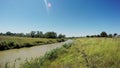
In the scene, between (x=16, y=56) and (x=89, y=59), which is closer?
(x=89, y=59)

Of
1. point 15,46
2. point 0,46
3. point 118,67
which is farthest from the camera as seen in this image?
point 15,46

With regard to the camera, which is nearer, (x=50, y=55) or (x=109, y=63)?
(x=109, y=63)

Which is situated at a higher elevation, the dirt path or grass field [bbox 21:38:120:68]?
grass field [bbox 21:38:120:68]

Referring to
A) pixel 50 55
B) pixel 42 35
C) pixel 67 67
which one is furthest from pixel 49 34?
pixel 67 67

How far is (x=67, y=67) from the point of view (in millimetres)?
5402

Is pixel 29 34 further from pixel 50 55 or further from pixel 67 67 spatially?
pixel 67 67

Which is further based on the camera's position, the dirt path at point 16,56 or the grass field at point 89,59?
the dirt path at point 16,56

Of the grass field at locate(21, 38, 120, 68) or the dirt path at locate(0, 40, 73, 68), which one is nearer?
the grass field at locate(21, 38, 120, 68)

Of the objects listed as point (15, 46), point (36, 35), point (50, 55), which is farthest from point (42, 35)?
point (50, 55)

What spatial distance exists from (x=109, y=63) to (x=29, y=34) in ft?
372

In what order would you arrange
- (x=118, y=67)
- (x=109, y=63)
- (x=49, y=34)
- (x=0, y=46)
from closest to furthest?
(x=118, y=67) < (x=109, y=63) < (x=0, y=46) < (x=49, y=34)

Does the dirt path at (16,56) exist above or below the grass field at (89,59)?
below

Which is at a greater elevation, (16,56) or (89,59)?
(89,59)

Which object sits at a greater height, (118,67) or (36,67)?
(118,67)
